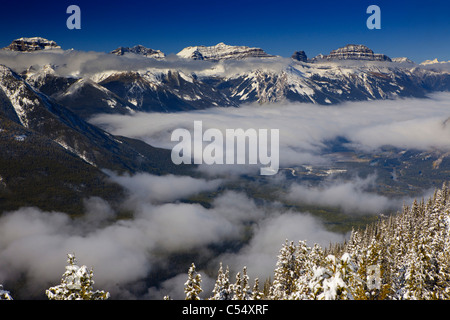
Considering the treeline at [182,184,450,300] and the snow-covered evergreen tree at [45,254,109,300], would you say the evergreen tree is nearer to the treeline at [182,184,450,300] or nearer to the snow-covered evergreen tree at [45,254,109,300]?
the treeline at [182,184,450,300]

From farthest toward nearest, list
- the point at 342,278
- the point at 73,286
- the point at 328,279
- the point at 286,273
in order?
the point at 286,273 → the point at 73,286 → the point at 328,279 → the point at 342,278

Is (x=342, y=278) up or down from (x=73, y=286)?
up

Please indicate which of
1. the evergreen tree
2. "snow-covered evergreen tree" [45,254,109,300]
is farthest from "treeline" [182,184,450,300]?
"snow-covered evergreen tree" [45,254,109,300]

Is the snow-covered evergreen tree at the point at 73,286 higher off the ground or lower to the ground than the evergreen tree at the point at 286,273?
higher

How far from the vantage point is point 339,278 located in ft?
74.2

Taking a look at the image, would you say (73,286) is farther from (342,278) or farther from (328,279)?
(342,278)

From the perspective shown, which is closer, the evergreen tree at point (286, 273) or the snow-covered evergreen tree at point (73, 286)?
the snow-covered evergreen tree at point (73, 286)

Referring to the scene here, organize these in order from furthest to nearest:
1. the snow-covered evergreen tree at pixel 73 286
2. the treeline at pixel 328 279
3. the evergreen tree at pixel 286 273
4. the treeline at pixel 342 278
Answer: the evergreen tree at pixel 286 273
the snow-covered evergreen tree at pixel 73 286
the treeline at pixel 328 279
the treeline at pixel 342 278

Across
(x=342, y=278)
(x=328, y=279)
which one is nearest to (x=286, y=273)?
(x=328, y=279)

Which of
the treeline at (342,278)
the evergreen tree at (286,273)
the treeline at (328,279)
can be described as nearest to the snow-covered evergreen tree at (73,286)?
the treeline at (328,279)

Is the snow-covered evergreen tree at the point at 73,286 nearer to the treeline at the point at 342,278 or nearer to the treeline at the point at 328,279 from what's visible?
the treeline at the point at 328,279
